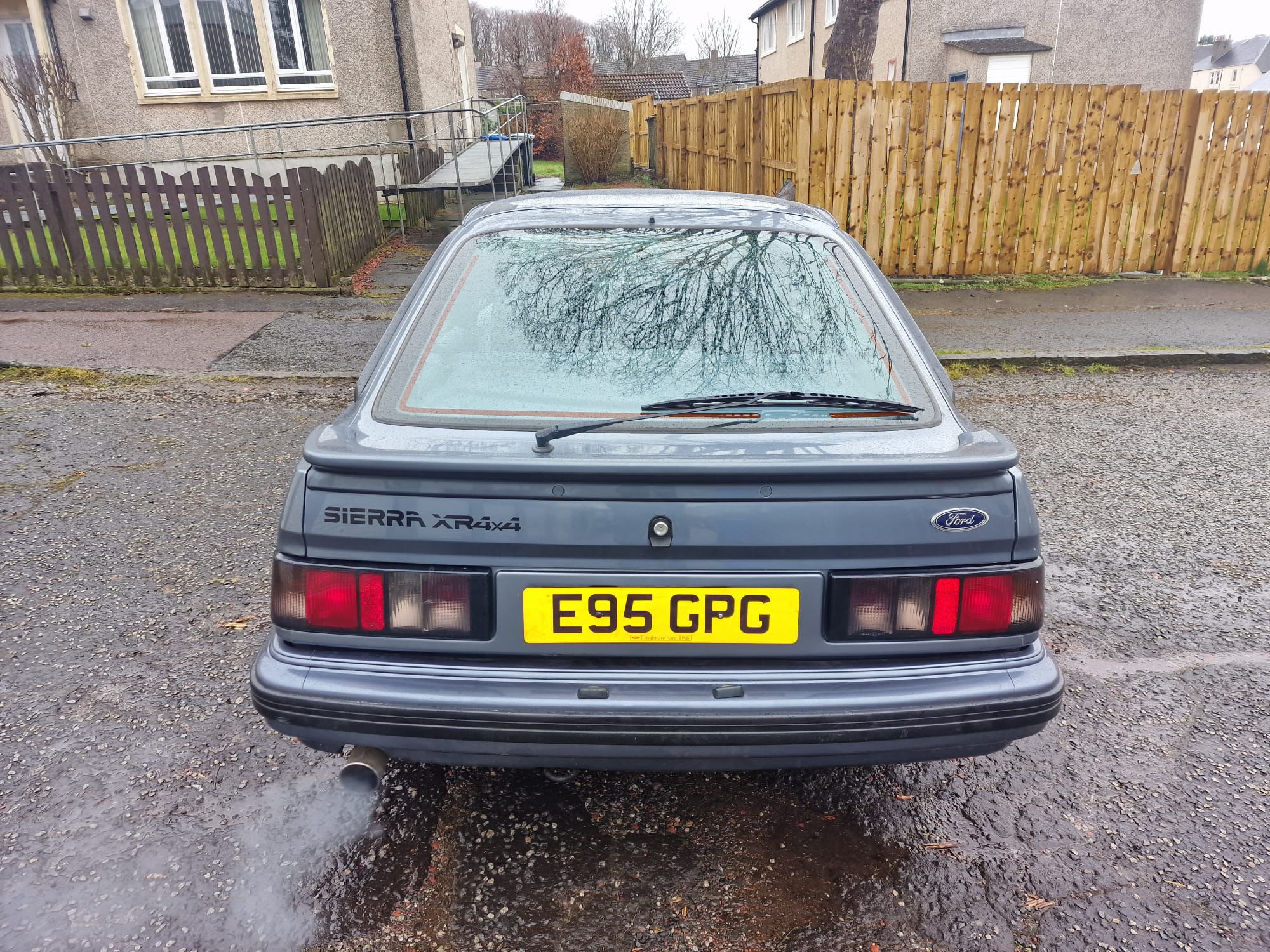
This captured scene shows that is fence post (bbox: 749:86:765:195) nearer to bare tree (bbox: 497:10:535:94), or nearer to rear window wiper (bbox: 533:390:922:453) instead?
rear window wiper (bbox: 533:390:922:453)

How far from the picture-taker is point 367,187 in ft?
36.8

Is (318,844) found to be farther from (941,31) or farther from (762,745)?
(941,31)

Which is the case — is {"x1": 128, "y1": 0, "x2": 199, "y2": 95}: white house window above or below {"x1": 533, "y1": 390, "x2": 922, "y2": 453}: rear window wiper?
above

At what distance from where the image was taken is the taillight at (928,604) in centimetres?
198

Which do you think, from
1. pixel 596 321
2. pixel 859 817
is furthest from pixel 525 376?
pixel 859 817

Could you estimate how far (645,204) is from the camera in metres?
2.94

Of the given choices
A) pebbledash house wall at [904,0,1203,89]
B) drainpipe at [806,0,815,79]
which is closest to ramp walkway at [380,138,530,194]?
pebbledash house wall at [904,0,1203,89]

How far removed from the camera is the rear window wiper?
2.10m

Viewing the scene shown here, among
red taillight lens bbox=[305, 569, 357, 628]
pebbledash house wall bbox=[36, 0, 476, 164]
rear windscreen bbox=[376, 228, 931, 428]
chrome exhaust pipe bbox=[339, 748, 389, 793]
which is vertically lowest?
chrome exhaust pipe bbox=[339, 748, 389, 793]

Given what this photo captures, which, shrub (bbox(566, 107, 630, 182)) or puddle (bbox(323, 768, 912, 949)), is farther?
shrub (bbox(566, 107, 630, 182))

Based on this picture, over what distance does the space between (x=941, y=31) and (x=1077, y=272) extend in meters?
15.4

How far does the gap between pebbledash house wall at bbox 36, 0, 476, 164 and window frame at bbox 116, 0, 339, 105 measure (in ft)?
0.10

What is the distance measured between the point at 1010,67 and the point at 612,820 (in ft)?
79.0

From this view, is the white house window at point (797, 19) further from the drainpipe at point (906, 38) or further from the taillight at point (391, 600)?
the taillight at point (391, 600)
